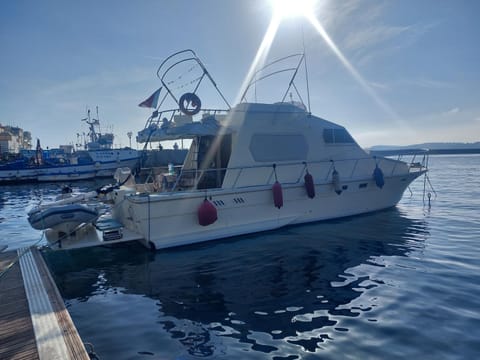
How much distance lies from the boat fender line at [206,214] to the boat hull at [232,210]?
9.8 inches

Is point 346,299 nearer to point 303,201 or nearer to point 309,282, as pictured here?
point 309,282

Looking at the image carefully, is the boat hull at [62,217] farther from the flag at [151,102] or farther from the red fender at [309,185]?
the red fender at [309,185]

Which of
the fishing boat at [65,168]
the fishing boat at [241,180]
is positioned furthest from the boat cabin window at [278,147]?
the fishing boat at [65,168]

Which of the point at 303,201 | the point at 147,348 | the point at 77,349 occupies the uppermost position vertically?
the point at 303,201

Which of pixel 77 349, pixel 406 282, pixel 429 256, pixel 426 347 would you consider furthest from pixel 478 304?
pixel 77 349

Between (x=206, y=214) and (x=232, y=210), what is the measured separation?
975 millimetres

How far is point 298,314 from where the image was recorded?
4.63 m

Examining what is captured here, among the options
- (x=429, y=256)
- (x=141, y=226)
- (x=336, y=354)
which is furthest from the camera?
(x=141, y=226)

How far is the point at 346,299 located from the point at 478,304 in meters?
1.84

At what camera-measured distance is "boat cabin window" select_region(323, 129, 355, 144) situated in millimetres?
10619

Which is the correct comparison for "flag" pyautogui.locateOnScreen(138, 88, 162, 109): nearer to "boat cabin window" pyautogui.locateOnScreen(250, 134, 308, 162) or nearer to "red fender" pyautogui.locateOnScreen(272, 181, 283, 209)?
"boat cabin window" pyautogui.locateOnScreen(250, 134, 308, 162)

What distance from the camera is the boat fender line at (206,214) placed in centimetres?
783

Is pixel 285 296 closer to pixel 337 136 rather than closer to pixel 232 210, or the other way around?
pixel 232 210

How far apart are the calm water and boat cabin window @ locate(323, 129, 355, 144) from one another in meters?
3.15
